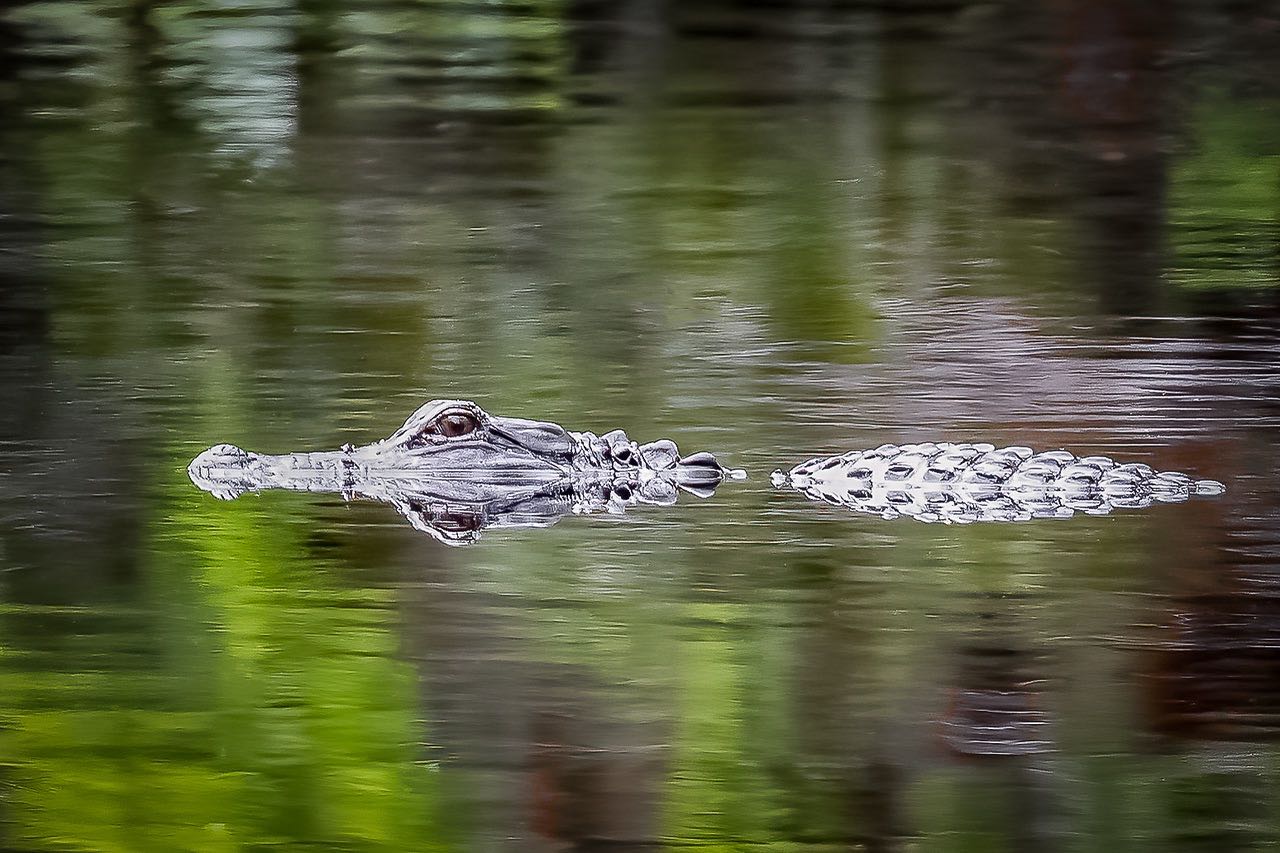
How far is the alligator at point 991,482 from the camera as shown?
0.86m

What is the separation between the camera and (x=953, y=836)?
898 millimetres

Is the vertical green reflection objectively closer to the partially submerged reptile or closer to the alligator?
the partially submerged reptile

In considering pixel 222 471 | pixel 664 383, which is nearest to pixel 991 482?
pixel 664 383

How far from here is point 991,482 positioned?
33.8 inches

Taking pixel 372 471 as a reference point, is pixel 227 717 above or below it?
below

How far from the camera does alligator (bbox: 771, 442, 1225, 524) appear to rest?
33.7 inches

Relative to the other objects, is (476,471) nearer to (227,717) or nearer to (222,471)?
(222,471)

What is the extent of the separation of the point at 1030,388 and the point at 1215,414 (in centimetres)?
17

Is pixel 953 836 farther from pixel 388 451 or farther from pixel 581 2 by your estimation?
pixel 581 2

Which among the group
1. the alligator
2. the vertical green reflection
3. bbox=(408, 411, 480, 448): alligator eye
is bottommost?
the vertical green reflection

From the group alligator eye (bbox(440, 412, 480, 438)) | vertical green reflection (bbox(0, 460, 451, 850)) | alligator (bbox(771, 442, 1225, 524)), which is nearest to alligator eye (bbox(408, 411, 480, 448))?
alligator eye (bbox(440, 412, 480, 438))

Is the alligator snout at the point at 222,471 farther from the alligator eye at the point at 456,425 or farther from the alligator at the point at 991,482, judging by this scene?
the alligator at the point at 991,482

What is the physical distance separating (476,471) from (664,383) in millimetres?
192

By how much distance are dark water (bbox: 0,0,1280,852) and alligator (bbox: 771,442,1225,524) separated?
0.7 inches
